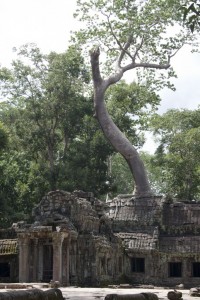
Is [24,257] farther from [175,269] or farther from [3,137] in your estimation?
[175,269]

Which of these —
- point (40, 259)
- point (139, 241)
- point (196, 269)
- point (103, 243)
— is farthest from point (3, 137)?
point (196, 269)

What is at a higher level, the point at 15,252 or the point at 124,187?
the point at 124,187

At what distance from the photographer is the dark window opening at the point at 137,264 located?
112 ft

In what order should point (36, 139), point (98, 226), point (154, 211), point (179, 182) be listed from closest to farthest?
point (98, 226), point (154, 211), point (36, 139), point (179, 182)

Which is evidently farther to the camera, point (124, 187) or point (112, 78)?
point (124, 187)

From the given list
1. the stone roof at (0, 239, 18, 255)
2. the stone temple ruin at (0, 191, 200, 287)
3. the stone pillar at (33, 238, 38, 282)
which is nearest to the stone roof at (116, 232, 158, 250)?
the stone temple ruin at (0, 191, 200, 287)

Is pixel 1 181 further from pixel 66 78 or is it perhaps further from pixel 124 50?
pixel 124 50

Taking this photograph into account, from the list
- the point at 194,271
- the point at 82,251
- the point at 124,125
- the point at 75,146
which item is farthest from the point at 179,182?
the point at 82,251

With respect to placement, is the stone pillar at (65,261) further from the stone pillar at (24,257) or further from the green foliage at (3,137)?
the green foliage at (3,137)

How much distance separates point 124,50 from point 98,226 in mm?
15812

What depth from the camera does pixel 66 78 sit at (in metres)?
44.2

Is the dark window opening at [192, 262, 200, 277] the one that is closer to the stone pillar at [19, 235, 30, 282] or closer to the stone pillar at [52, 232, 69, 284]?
the stone pillar at [52, 232, 69, 284]

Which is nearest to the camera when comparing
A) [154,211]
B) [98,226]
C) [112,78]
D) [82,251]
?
[82,251]

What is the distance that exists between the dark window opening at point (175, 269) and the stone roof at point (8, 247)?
30.9ft
